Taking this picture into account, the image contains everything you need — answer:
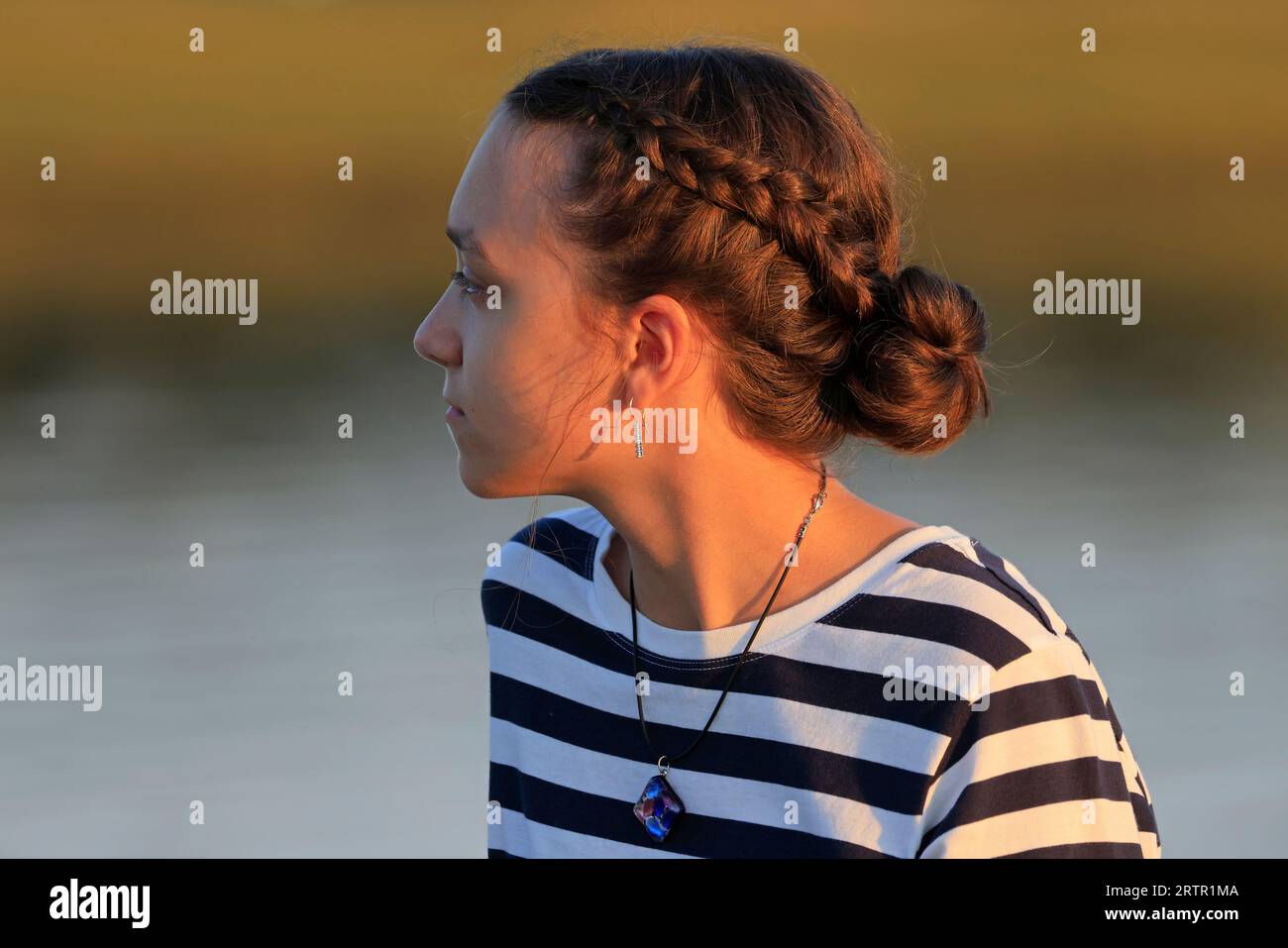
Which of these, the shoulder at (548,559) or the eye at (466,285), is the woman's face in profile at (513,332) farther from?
the shoulder at (548,559)

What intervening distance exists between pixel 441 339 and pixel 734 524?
0.35 m

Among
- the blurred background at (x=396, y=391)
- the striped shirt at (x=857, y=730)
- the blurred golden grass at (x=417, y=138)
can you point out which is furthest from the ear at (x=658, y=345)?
the blurred golden grass at (x=417, y=138)

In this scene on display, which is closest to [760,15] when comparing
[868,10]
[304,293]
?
[868,10]

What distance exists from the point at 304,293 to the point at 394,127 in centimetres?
85

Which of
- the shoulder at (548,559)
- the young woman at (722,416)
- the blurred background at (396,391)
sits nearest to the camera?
the young woman at (722,416)

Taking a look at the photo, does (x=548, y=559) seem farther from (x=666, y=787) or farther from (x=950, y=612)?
(x=950, y=612)

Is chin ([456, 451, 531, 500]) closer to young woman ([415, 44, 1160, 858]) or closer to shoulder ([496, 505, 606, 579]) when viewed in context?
young woman ([415, 44, 1160, 858])

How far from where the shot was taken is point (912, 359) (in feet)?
5.12

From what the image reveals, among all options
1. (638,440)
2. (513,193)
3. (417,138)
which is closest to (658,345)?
(638,440)

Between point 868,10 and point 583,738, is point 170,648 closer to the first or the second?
point 583,738

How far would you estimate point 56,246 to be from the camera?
256 inches

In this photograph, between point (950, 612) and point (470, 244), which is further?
point (470, 244)

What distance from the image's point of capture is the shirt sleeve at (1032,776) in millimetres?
1365

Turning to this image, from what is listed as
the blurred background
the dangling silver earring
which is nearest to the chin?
the dangling silver earring
